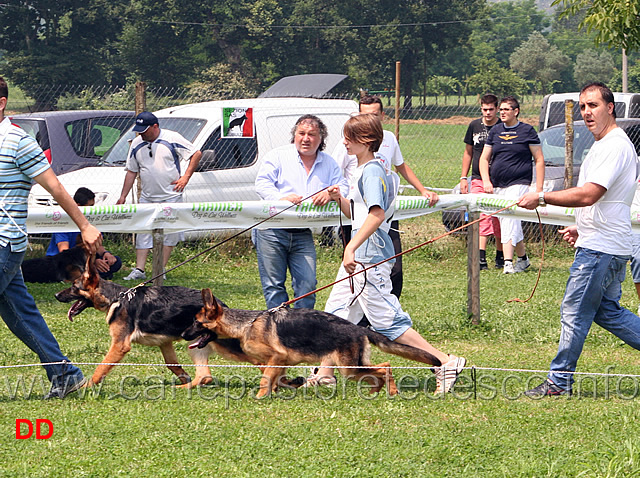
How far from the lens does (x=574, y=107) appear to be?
787 inches

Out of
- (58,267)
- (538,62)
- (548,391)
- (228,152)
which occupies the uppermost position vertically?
(228,152)

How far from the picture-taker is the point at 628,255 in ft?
16.8

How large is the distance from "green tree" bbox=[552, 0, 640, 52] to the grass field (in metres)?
5.48

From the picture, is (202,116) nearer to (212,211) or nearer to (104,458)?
(212,211)

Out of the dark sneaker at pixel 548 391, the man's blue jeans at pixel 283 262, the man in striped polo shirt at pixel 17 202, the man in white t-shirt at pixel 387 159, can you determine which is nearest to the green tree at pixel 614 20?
the man in white t-shirt at pixel 387 159

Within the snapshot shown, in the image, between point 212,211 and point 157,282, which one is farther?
point 212,211

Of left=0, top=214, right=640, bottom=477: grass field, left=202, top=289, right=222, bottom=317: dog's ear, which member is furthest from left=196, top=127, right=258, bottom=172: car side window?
left=202, top=289, right=222, bottom=317: dog's ear

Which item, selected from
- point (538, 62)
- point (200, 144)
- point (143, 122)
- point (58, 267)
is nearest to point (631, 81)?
point (538, 62)

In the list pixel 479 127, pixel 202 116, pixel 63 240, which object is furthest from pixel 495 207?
pixel 202 116

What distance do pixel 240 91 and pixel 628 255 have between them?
51.6 metres

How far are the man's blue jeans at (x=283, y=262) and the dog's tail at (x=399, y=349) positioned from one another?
1.11 meters

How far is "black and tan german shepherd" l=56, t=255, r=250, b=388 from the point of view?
546 centimetres

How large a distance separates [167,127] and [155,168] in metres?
2.29

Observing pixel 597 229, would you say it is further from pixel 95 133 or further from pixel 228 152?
pixel 95 133
